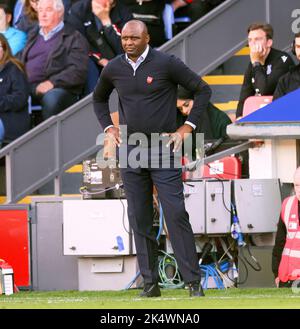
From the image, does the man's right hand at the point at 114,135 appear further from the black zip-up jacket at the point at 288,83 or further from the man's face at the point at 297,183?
the black zip-up jacket at the point at 288,83

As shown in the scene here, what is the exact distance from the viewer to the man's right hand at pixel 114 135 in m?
10.8

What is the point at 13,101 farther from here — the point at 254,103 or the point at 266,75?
the point at 254,103

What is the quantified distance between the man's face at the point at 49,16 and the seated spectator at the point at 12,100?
1.94 feet

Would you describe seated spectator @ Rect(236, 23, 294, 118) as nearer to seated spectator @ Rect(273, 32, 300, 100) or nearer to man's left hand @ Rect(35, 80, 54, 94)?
seated spectator @ Rect(273, 32, 300, 100)

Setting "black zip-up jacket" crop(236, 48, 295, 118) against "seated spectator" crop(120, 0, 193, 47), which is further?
"seated spectator" crop(120, 0, 193, 47)

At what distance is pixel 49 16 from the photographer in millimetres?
16484

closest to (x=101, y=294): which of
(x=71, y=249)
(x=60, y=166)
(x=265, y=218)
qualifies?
(x=71, y=249)

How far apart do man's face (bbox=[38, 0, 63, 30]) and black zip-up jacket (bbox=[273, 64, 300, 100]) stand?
3761 mm

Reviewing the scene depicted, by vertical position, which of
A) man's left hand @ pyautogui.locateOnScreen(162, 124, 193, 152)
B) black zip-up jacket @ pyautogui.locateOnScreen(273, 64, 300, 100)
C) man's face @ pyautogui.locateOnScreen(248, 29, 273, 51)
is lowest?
man's left hand @ pyautogui.locateOnScreen(162, 124, 193, 152)

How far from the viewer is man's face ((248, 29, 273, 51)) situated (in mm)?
14242

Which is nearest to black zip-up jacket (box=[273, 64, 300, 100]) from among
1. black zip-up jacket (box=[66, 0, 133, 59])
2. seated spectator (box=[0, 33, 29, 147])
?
black zip-up jacket (box=[66, 0, 133, 59])

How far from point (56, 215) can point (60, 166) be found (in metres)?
1.54

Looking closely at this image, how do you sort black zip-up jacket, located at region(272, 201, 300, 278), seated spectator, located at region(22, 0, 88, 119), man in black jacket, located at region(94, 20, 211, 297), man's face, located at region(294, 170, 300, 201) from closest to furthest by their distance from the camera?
man in black jacket, located at region(94, 20, 211, 297)
man's face, located at region(294, 170, 300, 201)
black zip-up jacket, located at region(272, 201, 300, 278)
seated spectator, located at region(22, 0, 88, 119)

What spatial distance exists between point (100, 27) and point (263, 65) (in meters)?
2.91
